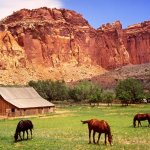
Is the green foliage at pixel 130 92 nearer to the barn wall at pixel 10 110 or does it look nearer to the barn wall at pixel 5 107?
the barn wall at pixel 10 110

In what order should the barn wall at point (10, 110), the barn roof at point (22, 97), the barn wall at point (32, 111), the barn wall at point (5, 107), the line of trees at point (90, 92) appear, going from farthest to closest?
the line of trees at point (90, 92) → the barn roof at point (22, 97) → the barn wall at point (5, 107) → the barn wall at point (32, 111) → the barn wall at point (10, 110)

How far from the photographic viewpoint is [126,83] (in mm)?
110188

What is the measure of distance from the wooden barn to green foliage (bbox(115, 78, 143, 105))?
23.2 m

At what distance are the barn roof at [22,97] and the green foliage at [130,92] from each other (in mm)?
24839

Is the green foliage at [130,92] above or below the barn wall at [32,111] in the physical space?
above

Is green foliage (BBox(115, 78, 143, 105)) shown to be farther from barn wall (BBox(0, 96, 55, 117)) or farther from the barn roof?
barn wall (BBox(0, 96, 55, 117))

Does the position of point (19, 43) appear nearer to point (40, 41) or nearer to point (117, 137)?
point (40, 41)

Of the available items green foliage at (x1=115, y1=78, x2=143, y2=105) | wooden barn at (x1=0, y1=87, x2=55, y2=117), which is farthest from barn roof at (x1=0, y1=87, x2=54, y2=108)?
green foliage at (x1=115, y1=78, x2=143, y2=105)

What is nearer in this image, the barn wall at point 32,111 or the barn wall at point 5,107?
the barn wall at point 32,111

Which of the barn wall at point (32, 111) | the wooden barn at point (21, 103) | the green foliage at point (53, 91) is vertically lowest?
the barn wall at point (32, 111)

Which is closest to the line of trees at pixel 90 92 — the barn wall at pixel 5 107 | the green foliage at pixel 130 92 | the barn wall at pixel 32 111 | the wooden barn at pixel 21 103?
the green foliage at pixel 130 92

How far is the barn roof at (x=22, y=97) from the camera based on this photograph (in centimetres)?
7431

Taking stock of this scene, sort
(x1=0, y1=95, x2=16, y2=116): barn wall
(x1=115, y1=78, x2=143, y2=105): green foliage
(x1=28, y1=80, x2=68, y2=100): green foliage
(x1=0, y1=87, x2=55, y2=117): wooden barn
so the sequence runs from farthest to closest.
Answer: (x1=28, y1=80, x2=68, y2=100): green foliage, (x1=115, y1=78, x2=143, y2=105): green foliage, (x1=0, y1=95, x2=16, y2=116): barn wall, (x1=0, y1=87, x2=55, y2=117): wooden barn

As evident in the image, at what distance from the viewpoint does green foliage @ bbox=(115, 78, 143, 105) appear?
99.0m
